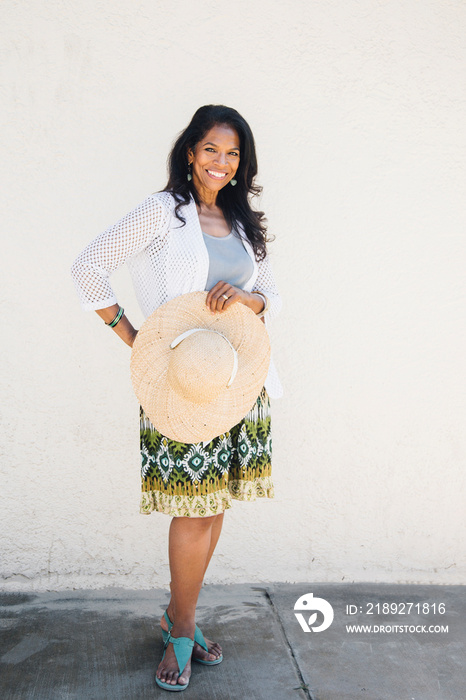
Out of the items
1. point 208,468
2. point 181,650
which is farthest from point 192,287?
point 181,650

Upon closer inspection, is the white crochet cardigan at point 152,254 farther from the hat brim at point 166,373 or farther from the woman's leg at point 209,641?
the woman's leg at point 209,641

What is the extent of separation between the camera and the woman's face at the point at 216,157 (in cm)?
228

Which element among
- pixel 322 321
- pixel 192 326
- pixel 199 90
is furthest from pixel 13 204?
pixel 322 321

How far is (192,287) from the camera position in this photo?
2.22 m

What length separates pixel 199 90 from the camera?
297cm

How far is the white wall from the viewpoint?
289 cm

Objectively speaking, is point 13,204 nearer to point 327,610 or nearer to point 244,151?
point 244,151

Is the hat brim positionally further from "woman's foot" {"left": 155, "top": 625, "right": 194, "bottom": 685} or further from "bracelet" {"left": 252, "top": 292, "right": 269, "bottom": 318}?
"woman's foot" {"left": 155, "top": 625, "right": 194, "bottom": 685}

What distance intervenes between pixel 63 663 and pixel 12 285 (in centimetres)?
157

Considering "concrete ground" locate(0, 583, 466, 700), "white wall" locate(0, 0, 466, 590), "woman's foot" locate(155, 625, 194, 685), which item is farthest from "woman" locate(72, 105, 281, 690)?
"white wall" locate(0, 0, 466, 590)

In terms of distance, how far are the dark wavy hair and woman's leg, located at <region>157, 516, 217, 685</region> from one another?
3.38 feet

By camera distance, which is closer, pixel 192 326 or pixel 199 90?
pixel 192 326

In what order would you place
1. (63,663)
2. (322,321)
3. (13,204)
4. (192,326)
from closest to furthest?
(192,326) → (63,663) → (13,204) → (322,321)

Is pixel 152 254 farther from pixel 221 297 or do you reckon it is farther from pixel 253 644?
pixel 253 644
